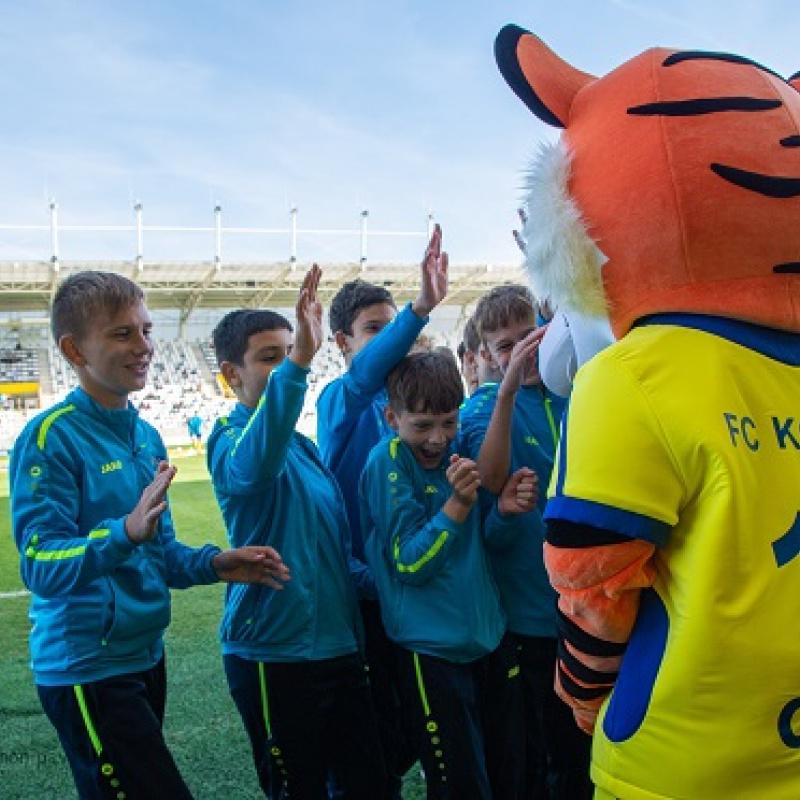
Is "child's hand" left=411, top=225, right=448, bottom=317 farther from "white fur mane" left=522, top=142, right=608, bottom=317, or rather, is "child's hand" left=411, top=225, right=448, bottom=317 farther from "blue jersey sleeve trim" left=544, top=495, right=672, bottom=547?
"blue jersey sleeve trim" left=544, top=495, right=672, bottom=547

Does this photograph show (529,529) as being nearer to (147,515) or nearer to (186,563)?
(186,563)

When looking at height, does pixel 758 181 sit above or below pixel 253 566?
above

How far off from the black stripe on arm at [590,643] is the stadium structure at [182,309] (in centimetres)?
2408

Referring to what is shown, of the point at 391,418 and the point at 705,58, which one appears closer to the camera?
the point at 705,58

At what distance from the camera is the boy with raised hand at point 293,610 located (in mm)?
2129

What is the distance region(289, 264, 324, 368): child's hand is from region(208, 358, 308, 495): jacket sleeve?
1.2 inches

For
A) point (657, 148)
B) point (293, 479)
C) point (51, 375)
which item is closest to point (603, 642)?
point (657, 148)

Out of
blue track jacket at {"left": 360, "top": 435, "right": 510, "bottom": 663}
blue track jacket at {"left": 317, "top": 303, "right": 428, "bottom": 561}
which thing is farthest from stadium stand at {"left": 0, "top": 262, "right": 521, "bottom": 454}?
blue track jacket at {"left": 360, "top": 435, "right": 510, "bottom": 663}

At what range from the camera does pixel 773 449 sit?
3.84 ft

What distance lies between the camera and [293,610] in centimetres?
223

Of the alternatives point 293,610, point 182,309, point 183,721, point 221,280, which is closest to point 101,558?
point 293,610

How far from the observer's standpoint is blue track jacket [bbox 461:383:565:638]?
2.36m

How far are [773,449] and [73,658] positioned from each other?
163 cm

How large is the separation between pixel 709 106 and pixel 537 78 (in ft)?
1.04
